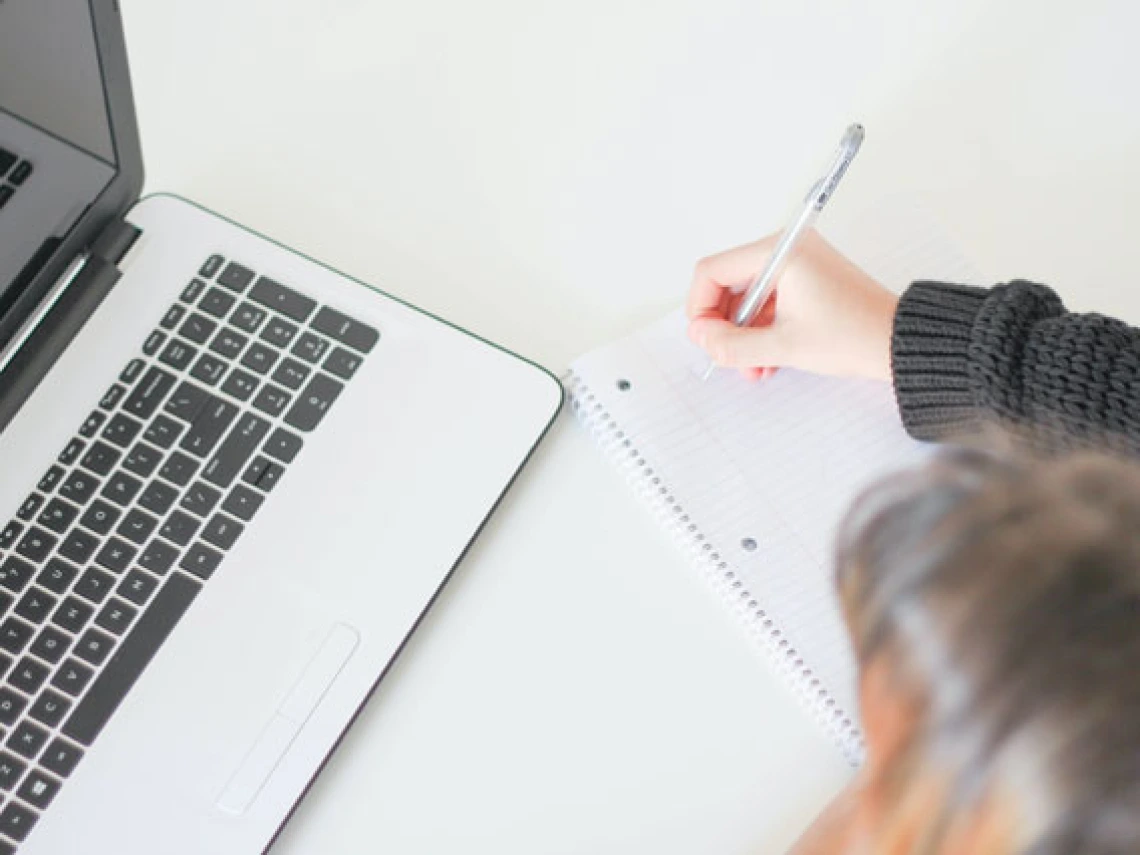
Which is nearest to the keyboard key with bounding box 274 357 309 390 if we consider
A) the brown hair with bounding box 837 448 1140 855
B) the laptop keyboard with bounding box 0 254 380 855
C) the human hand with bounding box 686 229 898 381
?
the laptop keyboard with bounding box 0 254 380 855

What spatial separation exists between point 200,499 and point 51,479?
0.07 metres

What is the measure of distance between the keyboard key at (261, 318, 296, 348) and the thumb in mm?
213

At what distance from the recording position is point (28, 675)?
22.5 inches

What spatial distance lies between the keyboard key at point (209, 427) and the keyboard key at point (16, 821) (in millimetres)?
178

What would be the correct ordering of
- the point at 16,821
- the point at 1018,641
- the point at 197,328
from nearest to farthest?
1. the point at 1018,641
2. the point at 16,821
3. the point at 197,328

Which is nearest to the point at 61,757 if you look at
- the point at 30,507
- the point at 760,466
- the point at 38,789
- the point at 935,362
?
the point at 38,789

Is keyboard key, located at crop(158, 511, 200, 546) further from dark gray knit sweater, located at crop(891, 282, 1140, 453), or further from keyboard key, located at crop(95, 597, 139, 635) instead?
dark gray knit sweater, located at crop(891, 282, 1140, 453)

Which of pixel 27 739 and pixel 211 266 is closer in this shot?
pixel 27 739

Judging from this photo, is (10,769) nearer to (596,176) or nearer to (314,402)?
(314,402)

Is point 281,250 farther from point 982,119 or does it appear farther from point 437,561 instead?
point 982,119

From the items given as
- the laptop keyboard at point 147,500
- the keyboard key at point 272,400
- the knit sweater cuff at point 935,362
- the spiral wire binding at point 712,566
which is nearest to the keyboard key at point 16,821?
the laptop keyboard at point 147,500

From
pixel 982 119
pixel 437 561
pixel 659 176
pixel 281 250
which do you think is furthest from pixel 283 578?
pixel 982 119

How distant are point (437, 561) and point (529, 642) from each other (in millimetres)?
60

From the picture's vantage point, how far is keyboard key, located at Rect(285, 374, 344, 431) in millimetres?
635
